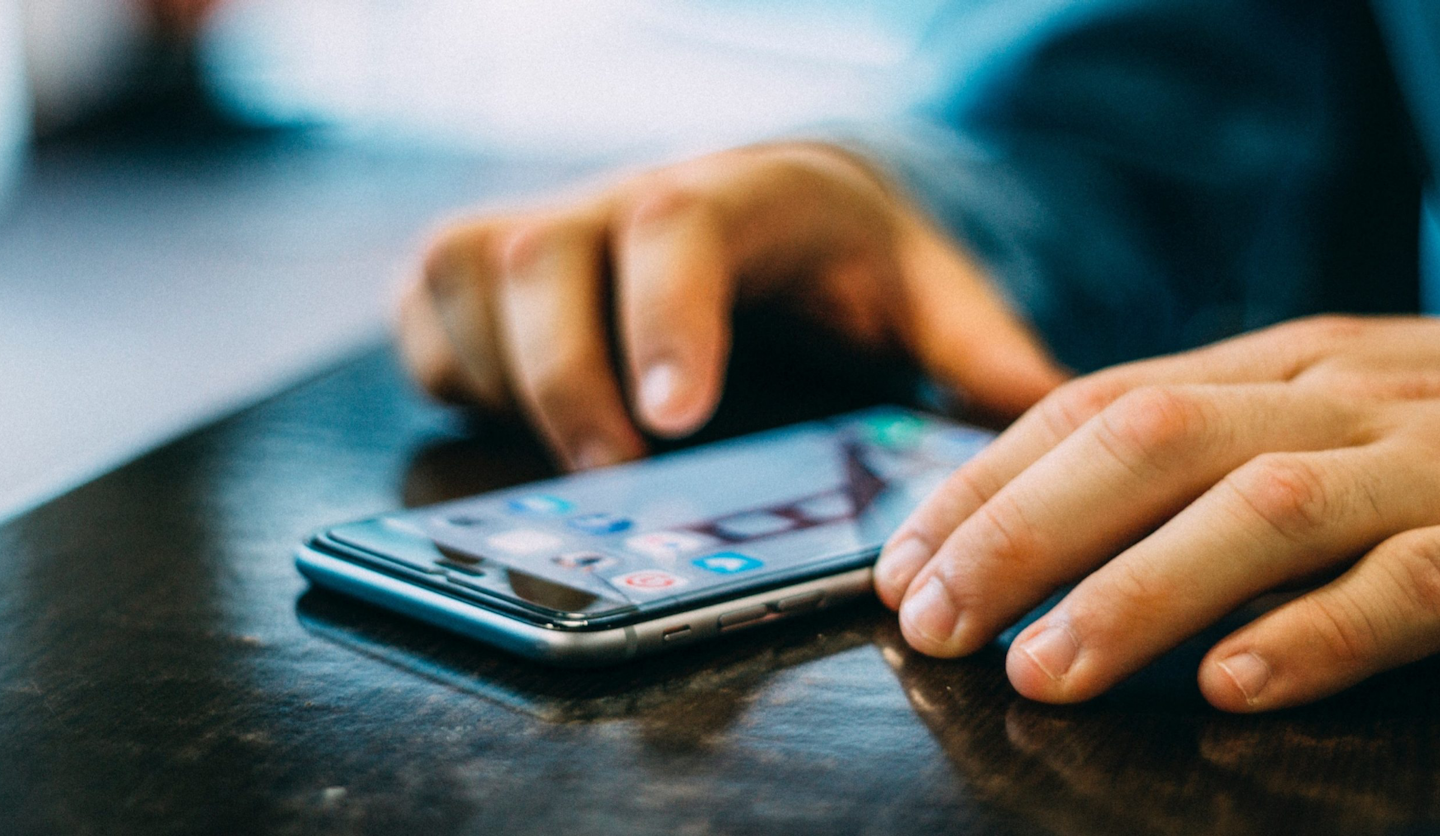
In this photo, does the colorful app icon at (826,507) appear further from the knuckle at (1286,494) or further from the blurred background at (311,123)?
the blurred background at (311,123)

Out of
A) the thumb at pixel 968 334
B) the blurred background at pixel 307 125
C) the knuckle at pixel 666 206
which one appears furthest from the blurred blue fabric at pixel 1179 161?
the blurred background at pixel 307 125

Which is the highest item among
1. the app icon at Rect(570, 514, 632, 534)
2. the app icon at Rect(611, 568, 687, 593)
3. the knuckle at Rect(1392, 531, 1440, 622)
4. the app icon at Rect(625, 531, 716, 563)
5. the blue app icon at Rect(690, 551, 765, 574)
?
the knuckle at Rect(1392, 531, 1440, 622)

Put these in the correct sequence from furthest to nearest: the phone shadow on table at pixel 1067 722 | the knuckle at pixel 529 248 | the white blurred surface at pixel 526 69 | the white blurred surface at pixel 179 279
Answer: the white blurred surface at pixel 526 69, the white blurred surface at pixel 179 279, the knuckle at pixel 529 248, the phone shadow on table at pixel 1067 722

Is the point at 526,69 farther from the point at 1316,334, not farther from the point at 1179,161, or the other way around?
the point at 1316,334

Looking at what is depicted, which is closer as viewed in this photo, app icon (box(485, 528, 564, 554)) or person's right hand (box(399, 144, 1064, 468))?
app icon (box(485, 528, 564, 554))

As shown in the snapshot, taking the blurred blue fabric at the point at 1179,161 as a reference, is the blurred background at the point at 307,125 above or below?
below

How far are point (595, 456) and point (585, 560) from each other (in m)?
0.18

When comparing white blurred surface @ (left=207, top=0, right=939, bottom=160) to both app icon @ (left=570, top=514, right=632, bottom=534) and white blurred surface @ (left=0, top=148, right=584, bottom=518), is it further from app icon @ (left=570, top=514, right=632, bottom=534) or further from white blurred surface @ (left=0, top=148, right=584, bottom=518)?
app icon @ (left=570, top=514, right=632, bottom=534)

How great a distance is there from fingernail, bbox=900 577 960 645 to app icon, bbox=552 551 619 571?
9cm

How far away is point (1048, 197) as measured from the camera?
77cm

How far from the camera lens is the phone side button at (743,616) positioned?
0.31 meters

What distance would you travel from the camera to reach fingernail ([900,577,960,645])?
30cm

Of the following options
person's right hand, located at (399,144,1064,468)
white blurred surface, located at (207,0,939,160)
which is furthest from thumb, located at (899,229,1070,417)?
white blurred surface, located at (207,0,939,160)

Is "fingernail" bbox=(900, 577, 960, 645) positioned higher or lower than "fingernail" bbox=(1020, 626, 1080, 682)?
lower
